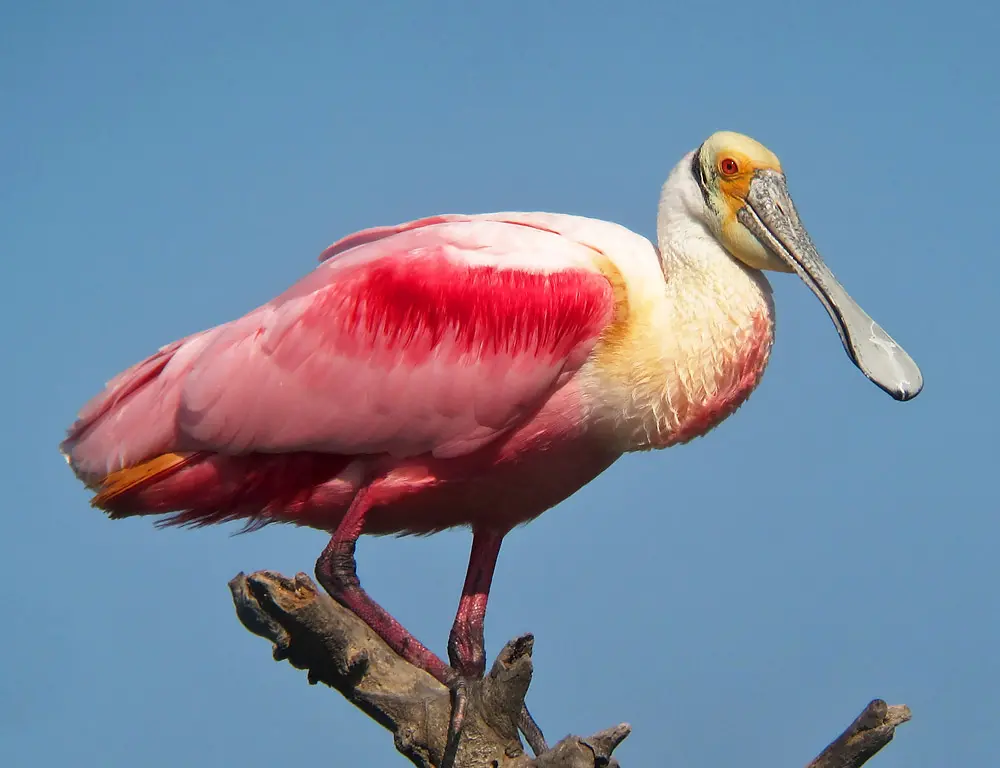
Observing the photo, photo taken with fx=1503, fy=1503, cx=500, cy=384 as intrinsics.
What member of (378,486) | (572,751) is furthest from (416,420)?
(572,751)

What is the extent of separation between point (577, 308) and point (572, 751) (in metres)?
2.48

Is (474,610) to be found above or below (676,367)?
below

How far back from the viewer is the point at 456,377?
8344mm

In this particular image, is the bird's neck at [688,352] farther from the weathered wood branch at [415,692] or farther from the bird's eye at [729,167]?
the weathered wood branch at [415,692]

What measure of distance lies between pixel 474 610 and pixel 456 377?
164 centimetres

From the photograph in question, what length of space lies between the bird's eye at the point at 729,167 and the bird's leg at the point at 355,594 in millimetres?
2956

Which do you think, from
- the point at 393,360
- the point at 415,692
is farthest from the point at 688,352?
the point at 415,692

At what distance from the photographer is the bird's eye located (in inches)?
352

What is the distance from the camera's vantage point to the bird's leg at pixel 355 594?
324 inches

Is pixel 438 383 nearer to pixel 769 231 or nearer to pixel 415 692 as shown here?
pixel 415 692

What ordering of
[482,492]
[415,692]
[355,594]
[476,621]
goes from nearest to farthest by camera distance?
1. [415,692]
2. [355,594]
3. [482,492]
4. [476,621]

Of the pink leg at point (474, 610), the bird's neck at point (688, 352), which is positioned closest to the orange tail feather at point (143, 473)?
the pink leg at point (474, 610)

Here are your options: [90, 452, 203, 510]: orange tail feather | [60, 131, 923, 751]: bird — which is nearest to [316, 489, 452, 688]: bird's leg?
[60, 131, 923, 751]: bird

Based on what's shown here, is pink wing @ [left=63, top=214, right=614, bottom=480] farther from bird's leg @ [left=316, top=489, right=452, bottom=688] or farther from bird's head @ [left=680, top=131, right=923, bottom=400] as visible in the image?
bird's head @ [left=680, top=131, right=923, bottom=400]
